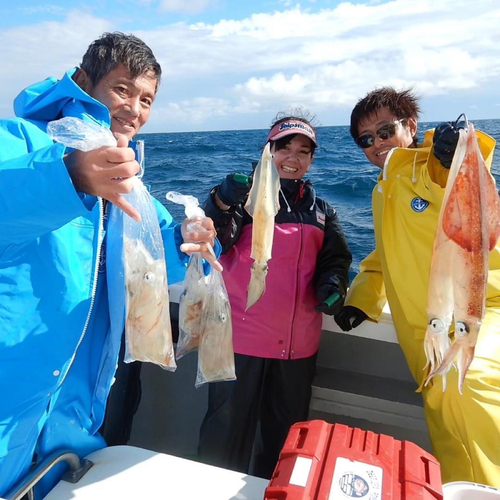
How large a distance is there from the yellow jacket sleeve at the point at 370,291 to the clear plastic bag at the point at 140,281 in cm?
162

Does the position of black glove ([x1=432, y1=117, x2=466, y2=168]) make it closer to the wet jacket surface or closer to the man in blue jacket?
the wet jacket surface

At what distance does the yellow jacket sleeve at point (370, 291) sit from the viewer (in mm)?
3211

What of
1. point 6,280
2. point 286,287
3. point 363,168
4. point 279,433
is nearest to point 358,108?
point 286,287

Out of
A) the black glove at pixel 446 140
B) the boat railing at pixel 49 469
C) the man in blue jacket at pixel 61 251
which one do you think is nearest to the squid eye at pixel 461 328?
the black glove at pixel 446 140

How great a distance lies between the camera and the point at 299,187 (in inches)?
130

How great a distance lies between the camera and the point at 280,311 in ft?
10.1

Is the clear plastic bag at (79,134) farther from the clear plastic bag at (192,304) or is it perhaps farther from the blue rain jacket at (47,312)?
the clear plastic bag at (192,304)

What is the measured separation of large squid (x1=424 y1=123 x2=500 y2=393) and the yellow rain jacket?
706 millimetres

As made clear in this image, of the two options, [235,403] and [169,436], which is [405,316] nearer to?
[235,403]

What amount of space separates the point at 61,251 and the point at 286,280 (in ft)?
5.67

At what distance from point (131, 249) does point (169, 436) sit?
279 cm

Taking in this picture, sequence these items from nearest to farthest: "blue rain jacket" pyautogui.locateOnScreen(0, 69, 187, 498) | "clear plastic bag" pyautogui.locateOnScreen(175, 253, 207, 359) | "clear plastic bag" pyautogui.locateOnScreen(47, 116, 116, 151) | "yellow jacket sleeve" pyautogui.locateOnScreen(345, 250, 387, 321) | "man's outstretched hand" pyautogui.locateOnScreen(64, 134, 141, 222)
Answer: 1. "man's outstretched hand" pyautogui.locateOnScreen(64, 134, 141, 222)
2. "clear plastic bag" pyautogui.locateOnScreen(47, 116, 116, 151)
3. "blue rain jacket" pyautogui.locateOnScreen(0, 69, 187, 498)
4. "clear plastic bag" pyautogui.locateOnScreen(175, 253, 207, 359)
5. "yellow jacket sleeve" pyautogui.locateOnScreen(345, 250, 387, 321)

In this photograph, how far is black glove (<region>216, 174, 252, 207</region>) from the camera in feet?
8.11

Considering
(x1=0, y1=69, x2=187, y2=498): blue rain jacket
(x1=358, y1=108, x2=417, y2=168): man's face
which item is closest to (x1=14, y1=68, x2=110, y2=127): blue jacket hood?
(x1=0, y1=69, x2=187, y2=498): blue rain jacket
